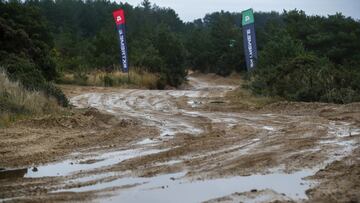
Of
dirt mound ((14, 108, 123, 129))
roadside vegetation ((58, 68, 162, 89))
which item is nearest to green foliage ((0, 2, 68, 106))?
dirt mound ((14, 108, 123, 129))

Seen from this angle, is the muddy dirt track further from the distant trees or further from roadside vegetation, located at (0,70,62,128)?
the distant trees

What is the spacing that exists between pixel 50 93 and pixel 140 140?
638cm

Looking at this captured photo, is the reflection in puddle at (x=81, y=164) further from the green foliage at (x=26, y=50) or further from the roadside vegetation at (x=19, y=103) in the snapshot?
the green foliage at (x=26, y=50)

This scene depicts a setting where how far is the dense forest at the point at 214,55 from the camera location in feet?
58.2

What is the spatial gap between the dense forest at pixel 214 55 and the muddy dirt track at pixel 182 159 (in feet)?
14.3

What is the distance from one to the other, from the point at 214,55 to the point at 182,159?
53044 millimetres

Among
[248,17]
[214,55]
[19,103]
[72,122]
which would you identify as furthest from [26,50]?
[214,55]

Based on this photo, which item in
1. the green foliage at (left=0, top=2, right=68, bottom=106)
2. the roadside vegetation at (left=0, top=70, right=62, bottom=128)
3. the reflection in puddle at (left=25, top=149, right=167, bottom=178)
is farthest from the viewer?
the green foliage at (left=0, top=2, right=68, bottom=106)

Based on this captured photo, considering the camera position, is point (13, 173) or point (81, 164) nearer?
point (13, 173)

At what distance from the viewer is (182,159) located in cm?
755

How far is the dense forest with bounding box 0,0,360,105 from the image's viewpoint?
58.2ft

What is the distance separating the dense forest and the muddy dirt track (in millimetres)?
4364

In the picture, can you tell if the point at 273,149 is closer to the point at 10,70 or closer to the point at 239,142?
the point at 239,142

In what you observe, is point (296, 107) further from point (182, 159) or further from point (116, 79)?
point (116, 79)
